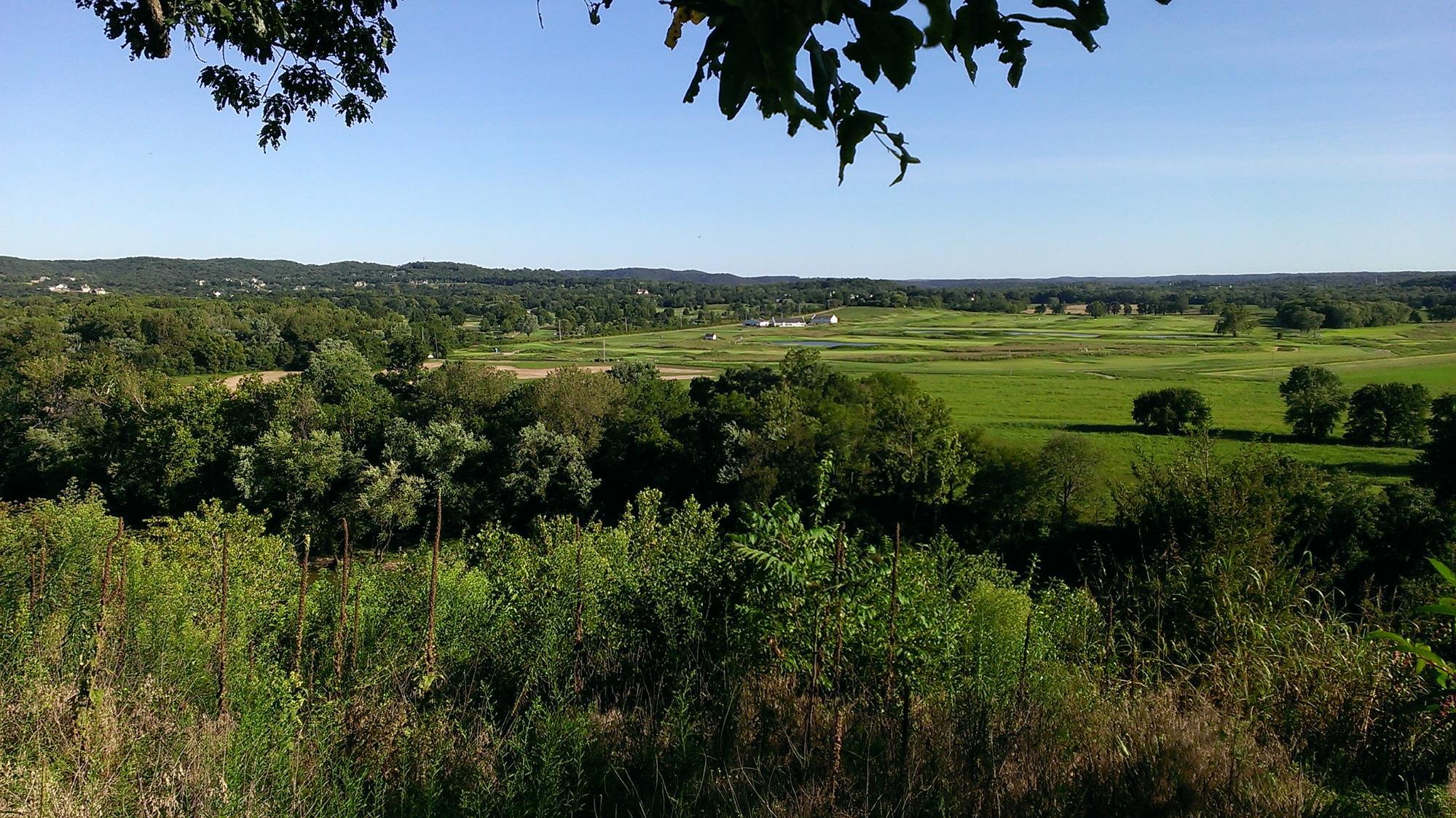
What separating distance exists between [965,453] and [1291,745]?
34.2 metres

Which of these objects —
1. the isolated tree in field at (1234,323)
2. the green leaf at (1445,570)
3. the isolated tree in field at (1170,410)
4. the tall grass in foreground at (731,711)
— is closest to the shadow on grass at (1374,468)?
the isolated tree in field at (1170,410)

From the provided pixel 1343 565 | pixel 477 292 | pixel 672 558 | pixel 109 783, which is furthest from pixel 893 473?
pixel 477 292

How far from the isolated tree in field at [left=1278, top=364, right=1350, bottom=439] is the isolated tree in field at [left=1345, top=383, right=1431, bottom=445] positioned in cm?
146

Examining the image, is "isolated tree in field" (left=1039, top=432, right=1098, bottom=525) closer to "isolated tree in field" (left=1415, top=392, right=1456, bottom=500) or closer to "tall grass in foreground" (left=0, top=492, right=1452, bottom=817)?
"isolated tree in field" (left=1415, top=392, right=1456, bottom=500)

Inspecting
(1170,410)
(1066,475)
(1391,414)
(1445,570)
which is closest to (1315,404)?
(1391,414)

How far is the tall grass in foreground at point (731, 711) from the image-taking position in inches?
126

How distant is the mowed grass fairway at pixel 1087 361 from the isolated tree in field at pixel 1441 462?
228 inches

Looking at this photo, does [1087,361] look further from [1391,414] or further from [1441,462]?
[1441,462]

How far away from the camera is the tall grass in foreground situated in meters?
3.20

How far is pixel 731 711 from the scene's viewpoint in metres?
4.21

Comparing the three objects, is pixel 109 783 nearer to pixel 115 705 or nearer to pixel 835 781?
pixel 115 705

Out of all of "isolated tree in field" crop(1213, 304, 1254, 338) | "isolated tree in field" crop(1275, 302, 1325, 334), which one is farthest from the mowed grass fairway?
"isolated tree in field" crop(1213, 304, 1254, 338)

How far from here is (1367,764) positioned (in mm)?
3572

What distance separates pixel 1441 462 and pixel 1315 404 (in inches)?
758
